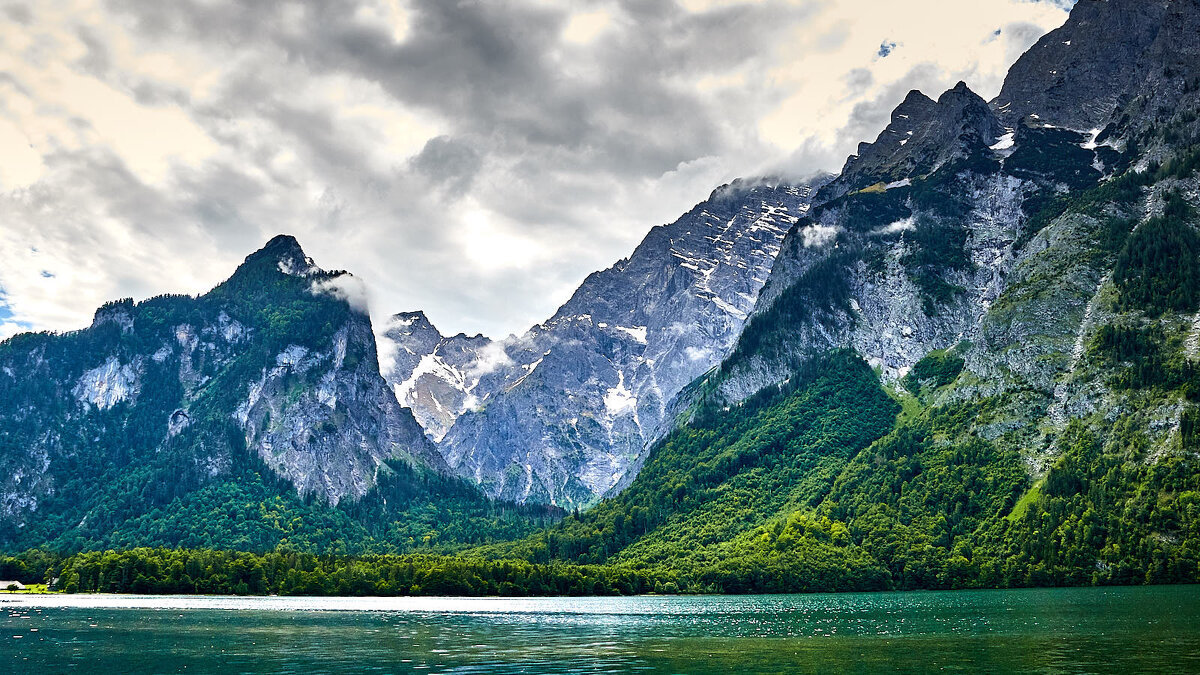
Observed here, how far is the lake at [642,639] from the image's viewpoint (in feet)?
228

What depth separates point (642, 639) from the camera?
98.1 m

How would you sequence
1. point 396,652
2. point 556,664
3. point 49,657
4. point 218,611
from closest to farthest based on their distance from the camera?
point 556,664
point 49,657
point 396,652
point 218,611

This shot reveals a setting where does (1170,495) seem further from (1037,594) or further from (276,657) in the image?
(276,657)

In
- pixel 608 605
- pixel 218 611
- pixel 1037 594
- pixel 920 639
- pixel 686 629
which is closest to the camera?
pixel 920 639

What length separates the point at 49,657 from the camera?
255 ft

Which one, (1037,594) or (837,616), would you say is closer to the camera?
(837,616)

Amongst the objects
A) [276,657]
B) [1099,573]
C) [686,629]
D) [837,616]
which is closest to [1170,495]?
[1099,573]

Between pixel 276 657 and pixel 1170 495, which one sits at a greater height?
pixel 1170 495

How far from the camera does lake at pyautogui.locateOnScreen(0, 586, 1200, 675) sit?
69.6 meters

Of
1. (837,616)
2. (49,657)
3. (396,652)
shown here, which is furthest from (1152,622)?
(49,657)

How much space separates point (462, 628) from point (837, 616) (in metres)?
53.1

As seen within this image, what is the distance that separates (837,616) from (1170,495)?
10667 cm

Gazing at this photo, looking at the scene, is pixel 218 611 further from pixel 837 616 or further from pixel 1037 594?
pixel 1037 594

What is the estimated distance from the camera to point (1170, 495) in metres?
194
